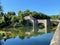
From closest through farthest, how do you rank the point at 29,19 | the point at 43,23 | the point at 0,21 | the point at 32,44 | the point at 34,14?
1. the point at 32,44
2. the point at 0,21
3. the point at 43,23
4. the point at 29,19
5. the point at 34,14

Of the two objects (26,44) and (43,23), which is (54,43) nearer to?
(26,44)

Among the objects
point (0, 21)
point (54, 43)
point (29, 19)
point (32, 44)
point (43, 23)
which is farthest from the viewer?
point (29, 19)

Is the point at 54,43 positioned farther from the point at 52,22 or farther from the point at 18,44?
the point at 52,22

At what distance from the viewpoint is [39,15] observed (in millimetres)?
55625

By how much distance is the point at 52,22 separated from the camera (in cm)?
4628

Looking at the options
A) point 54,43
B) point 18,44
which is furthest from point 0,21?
point 54,43

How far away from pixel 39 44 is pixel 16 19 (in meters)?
30.3

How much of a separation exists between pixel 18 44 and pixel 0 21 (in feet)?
79.6

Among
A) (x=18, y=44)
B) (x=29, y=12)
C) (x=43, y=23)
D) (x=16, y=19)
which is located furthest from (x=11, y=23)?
(x=18, y=44)

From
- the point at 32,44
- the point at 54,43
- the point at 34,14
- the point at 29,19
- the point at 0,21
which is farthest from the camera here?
the point at 34,14

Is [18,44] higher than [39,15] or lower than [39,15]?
lower

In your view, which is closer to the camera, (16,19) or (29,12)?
(16,19)

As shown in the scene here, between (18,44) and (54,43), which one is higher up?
(54,43)

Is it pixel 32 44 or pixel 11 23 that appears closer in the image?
pixel 32 44
